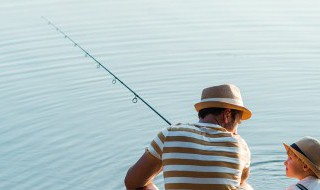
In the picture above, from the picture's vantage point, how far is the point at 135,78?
9.15 metres

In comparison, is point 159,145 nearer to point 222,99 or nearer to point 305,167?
point 222,99

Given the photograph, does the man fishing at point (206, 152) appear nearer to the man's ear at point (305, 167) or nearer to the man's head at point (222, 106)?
the man's head at point (222, 106)

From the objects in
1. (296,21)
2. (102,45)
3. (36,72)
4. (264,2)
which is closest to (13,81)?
(36,72)

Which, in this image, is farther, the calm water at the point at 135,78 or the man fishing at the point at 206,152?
the calm water at the point at 135,78

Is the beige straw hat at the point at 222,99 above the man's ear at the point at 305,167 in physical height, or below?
above

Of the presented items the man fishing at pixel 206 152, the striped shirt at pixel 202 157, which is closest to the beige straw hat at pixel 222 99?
the man fishing at pixel 206 152

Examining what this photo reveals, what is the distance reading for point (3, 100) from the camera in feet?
28.2

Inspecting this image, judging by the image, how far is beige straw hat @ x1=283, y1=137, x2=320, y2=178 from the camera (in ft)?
12.7

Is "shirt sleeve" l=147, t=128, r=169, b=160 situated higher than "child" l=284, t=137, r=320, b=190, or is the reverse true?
"shirt sleeve" l=147, t=128, r=169, b=160

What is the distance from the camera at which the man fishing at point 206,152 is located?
3.48m

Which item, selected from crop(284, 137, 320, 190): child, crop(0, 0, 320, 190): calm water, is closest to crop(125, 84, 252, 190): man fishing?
crop(284, 137, 320, 190): child

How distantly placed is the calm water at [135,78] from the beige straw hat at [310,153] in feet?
6.40

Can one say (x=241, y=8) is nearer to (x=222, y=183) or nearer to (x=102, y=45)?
(x=102, y=45)

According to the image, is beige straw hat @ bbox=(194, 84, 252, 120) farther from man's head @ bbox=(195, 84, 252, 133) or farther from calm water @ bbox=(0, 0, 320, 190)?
calm water @ bbox=(0, 0, 320, 190)
